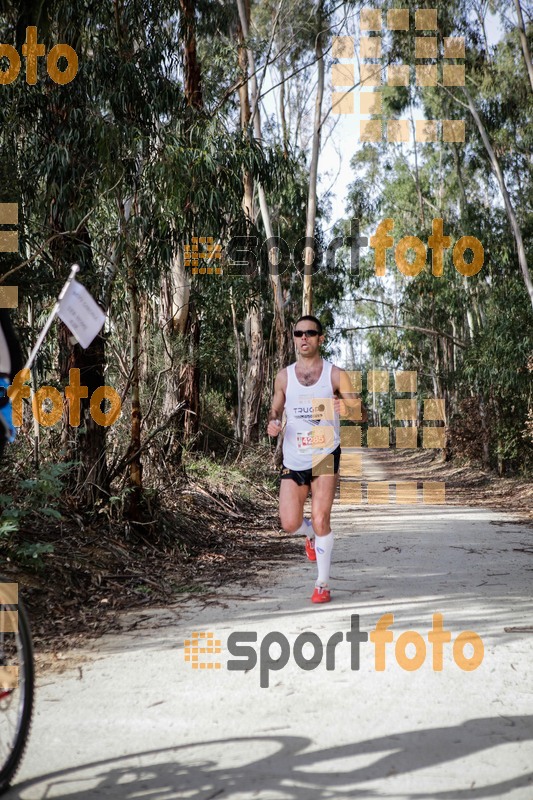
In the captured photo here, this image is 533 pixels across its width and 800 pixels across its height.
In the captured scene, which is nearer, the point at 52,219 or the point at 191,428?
the point at 52,219

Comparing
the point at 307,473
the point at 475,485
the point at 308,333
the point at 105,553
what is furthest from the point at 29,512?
the point at 475,485

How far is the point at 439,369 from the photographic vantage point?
110ft

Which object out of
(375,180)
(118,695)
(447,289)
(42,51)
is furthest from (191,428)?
(375,180)

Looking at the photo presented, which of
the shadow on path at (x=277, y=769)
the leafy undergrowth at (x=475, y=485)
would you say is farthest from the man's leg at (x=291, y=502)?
the leafy undergrowth at (x=475, y=485)

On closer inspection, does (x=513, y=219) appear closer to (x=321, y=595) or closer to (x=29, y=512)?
(x=321, y=595)

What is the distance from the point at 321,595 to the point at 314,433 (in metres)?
1.12

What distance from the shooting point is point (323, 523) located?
602 centimetres

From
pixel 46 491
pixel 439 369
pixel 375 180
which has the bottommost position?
pixel 46 491

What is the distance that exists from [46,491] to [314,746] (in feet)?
10.9

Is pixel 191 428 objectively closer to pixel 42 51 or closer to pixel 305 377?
pixel 42 51

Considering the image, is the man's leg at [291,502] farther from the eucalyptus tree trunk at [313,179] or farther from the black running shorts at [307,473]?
the eucalyptus tree trunk at [313,179]

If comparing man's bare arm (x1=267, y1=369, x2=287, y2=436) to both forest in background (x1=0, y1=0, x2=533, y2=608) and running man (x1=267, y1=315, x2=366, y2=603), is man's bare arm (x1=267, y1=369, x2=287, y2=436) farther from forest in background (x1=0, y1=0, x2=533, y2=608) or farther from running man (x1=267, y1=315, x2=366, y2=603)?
forest in background (x1=0, y1=0, x2=533, y2=608)

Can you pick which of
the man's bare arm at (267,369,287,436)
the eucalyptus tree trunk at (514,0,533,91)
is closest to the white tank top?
the man's bare arm at (267,369,287,436)

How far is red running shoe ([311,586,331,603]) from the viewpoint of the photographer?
590cm
